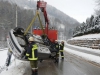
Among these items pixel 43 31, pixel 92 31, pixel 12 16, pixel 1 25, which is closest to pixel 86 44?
pixel 92 31

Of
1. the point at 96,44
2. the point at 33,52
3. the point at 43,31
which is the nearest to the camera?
the point at 33,52

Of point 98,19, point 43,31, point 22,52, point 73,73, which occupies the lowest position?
point 73,73

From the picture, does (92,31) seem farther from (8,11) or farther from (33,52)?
(8,11)

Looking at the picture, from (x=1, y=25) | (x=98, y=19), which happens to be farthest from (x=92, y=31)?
(x=1, y=25)

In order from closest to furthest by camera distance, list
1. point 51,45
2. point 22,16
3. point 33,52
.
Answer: point 33,52
point 51,45
point 22,16

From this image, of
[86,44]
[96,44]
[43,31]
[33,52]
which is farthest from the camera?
[86,44]

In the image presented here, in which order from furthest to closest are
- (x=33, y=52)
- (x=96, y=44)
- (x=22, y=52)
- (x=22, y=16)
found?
(x=22, y=16) < (x=96, y=44) < (x=22, y=52) < (x=33, y=52)

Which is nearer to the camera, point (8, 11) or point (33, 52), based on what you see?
point (33, 52)

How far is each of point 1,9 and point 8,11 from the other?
Answer: 3746mm

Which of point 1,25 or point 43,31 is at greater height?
point 1,25

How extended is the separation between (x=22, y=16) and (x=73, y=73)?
9122 centimetres

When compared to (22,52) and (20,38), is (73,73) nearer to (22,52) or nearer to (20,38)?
(22,52)

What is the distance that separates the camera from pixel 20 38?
12367 millimetres

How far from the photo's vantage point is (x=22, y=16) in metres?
99.9
